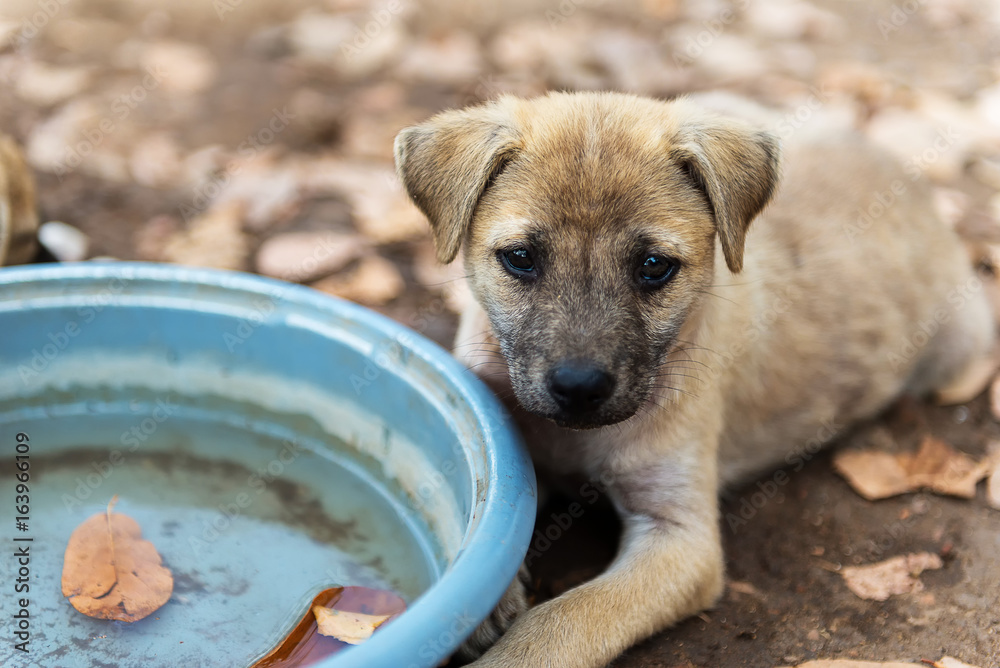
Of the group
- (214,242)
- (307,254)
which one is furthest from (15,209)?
(307,254)

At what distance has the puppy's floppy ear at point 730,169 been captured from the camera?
3.16 metres

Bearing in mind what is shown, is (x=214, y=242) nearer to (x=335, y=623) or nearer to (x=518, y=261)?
(x=518, y=261)

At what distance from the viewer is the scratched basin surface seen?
10.2 feet

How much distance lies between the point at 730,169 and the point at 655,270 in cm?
44

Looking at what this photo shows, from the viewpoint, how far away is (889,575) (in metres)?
3.59

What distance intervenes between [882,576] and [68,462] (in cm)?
315

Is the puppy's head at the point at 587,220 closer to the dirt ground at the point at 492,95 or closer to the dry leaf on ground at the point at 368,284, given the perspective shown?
the dirt ground at the point at 492,95

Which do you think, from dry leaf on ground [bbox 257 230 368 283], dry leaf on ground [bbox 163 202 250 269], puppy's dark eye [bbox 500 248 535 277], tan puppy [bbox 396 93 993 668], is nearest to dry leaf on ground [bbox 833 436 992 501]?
tan puppy [bbox 396 93 993 668]

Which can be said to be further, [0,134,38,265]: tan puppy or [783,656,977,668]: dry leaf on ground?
[0,134,38,265]: tan puppy

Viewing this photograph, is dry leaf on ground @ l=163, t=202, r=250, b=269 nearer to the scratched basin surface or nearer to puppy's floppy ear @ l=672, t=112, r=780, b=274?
the scratched basin surface

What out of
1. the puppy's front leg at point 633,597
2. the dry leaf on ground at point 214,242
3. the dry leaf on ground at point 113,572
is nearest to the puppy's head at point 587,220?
the puppy's front leg at point 633,597

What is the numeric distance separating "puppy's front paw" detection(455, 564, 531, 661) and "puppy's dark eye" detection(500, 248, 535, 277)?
1.01 m

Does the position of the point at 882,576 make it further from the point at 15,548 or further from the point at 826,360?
the point at 15,548

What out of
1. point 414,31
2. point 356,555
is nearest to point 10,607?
point 356,555
